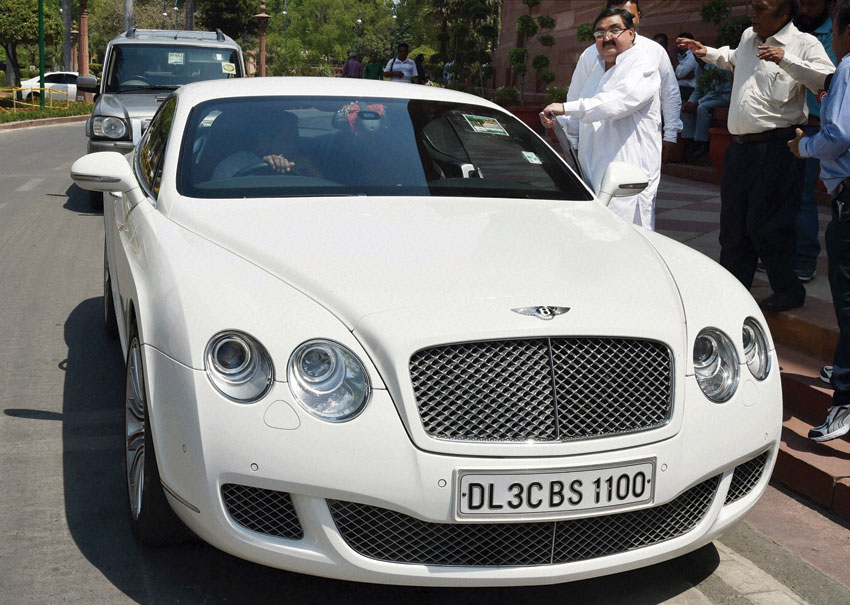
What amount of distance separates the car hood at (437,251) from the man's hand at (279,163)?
31 cm

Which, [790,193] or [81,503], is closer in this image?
[81,503]

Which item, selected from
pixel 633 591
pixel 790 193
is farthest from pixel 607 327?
pixel 790 193

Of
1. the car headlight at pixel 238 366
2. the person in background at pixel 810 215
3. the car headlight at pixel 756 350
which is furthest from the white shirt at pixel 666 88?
the car headlight at pixel 238 366

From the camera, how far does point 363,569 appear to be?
2.82m

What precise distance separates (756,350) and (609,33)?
2.81m

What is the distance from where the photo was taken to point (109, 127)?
10.8 metres

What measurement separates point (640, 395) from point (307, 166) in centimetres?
182

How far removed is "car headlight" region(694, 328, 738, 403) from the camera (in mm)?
3143

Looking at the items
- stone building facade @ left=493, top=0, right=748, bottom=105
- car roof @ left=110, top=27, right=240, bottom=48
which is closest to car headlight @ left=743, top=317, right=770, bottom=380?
car roof @ left=110, top=27, right=240, bottom=48

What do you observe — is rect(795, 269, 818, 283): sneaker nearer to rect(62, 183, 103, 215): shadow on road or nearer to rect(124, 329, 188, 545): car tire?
rect(124, 329, 188, 545): car tire

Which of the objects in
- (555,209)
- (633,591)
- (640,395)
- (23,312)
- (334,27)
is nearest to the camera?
(640,395)

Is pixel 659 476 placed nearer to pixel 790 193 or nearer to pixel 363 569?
pixel 363 569

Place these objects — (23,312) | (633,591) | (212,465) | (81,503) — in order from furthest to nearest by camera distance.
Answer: (23,312) → (81,503) → (633,591) → (212,465)

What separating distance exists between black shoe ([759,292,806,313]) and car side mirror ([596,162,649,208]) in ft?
4.65
